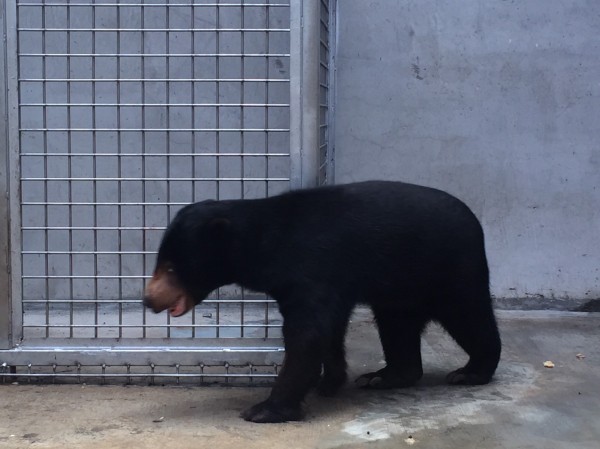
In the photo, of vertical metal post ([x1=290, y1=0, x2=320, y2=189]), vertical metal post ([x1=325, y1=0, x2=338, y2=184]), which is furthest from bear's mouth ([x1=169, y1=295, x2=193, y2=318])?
vertical metal post ([x1=325, y1=0, x2=338, y2=184])

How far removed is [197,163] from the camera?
278 inches

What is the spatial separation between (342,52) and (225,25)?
780 millimetres

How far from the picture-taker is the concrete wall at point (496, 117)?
6926 millimetres

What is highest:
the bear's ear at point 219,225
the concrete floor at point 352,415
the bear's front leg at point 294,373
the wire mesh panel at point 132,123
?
the wire mesh panel at point 132,123

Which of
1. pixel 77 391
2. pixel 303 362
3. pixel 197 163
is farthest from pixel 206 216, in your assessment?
pixel 197 163

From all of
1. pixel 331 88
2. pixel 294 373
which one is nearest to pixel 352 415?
pixel 294 373

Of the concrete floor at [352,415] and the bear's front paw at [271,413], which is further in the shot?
the bear's front paw at [271,413]

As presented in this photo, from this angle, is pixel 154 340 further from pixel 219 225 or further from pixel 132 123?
pixel 132 123

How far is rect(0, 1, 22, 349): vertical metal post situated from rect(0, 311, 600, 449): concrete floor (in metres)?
0.37

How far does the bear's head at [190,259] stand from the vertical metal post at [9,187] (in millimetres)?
925

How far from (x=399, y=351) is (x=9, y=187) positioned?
212 cm

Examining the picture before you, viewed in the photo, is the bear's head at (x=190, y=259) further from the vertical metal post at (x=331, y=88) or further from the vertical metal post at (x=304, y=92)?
the vertical metal post at (x=331, y=88)

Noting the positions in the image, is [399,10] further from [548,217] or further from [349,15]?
[548,217]

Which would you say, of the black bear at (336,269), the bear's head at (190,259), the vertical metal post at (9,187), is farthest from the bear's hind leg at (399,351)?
the vertical metal post at (9,187)
